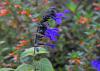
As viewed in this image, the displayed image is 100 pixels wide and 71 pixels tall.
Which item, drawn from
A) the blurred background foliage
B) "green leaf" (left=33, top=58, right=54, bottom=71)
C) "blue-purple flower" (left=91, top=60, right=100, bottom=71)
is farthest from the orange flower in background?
"green leaf" (left=33, top=58, right=54, bottom=71)

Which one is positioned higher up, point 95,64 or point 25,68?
point 25,68

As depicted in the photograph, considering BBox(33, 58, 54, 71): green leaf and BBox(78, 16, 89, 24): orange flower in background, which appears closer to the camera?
BBox(33, 58, 54, 71): green leaf

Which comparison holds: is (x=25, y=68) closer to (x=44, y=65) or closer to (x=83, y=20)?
(x=44, y=65)

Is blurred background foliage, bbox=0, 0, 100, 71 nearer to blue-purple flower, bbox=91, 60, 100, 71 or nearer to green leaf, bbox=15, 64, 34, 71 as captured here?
blue-purple flower, bbox=91, 60, 100, 71

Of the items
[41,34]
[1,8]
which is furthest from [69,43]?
[41,34]

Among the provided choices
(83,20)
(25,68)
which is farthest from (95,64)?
(25,68)

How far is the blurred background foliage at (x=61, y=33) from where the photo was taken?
2.78m

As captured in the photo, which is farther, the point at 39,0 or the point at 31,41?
the point at 39,0

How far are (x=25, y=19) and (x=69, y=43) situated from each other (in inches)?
17.5

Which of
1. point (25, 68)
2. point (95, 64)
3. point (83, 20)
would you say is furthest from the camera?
point (83, 20)

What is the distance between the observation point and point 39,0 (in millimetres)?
3092

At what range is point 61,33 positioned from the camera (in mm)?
3045

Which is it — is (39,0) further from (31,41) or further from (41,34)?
(41,34)

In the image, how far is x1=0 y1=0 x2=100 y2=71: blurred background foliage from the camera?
2.78 metres
